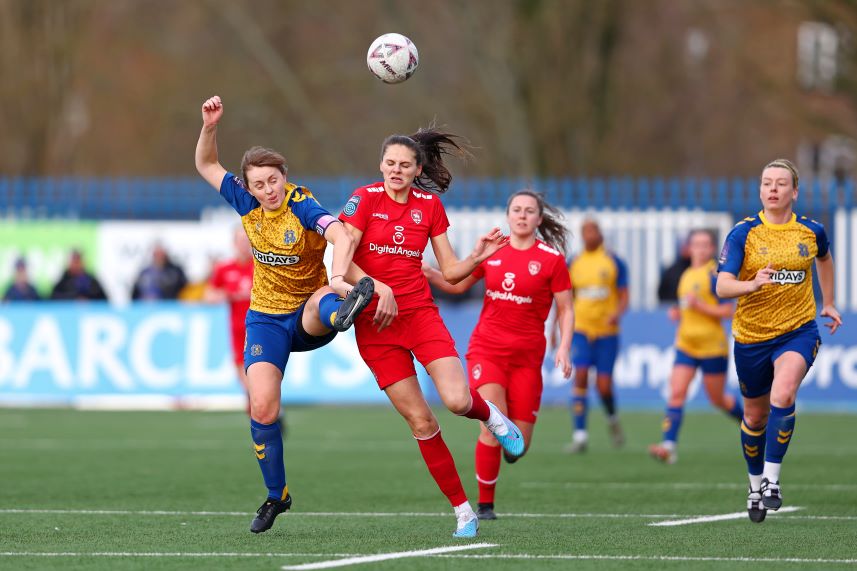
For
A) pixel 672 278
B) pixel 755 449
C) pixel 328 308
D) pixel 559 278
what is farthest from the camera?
pixel 672 278

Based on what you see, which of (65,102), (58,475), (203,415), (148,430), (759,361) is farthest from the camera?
(65,102)

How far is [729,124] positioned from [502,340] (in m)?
28.8

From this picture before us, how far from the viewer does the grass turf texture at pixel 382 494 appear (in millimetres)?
8508

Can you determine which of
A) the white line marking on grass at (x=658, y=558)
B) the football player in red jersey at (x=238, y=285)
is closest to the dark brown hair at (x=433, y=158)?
the white line marking on grass at (x=658, y=558)

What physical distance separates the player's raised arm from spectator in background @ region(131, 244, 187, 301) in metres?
13.8

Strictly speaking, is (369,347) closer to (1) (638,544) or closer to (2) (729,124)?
(1) (638,544)

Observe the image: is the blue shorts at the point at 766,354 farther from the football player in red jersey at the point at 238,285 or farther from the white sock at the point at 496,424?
the football player in red jersey at the point at 238,285

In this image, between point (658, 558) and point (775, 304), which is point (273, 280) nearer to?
point (658, 558)

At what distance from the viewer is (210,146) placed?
30.5 ft

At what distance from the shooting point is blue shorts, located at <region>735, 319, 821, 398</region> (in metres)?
9.91

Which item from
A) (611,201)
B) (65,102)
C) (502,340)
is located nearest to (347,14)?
(65,102)

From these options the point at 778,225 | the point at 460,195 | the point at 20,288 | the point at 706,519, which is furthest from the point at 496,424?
the point at 20,288

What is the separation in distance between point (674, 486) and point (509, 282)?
2600 mm

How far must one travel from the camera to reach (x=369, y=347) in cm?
915
